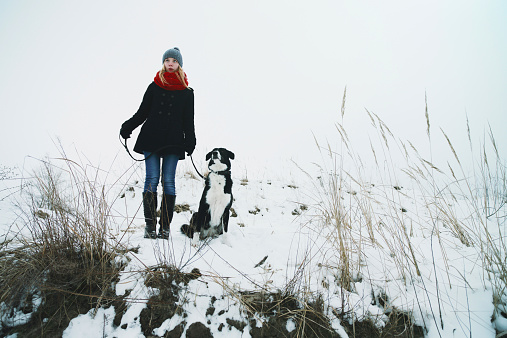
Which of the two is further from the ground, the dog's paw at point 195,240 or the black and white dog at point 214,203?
the black and white dog at point 214,203

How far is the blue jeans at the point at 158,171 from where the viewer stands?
8.49 feet

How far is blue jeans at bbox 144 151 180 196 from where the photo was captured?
8.49 feet

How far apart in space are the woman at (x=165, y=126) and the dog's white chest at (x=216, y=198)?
1.38ft

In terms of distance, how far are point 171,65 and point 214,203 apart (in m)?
1.65

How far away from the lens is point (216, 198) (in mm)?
2818

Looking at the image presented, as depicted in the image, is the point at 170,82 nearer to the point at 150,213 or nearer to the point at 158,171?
the point at 158,171

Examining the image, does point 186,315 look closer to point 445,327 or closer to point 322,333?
point 322,333

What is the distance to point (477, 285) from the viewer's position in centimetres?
169

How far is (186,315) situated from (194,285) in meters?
0.21

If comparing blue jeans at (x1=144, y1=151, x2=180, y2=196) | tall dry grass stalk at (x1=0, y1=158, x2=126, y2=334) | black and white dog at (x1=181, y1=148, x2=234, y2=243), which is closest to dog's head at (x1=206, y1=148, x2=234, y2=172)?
black and white dog at (x1=181, y1=148, x2=234, y2=243)

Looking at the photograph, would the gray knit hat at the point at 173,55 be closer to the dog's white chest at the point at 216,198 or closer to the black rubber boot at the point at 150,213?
the dog's white chest at the point at 216,198

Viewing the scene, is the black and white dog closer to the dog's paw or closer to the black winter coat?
the dog's paw

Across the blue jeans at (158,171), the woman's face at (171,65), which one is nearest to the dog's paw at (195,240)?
the blue jeans at (158,171)

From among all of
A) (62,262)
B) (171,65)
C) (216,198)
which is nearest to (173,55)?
(171,65)
